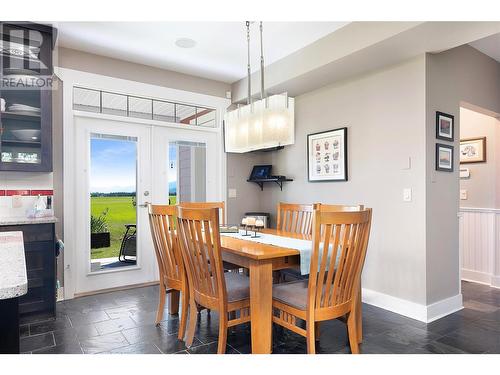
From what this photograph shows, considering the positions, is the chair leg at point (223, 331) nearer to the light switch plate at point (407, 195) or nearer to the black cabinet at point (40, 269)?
the black cabinet at point (40, 269)

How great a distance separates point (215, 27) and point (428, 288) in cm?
300

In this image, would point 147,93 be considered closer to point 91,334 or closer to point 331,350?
point 91,334

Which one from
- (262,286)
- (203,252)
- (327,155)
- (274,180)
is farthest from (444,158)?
(203,252)

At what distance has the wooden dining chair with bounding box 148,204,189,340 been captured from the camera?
2543mm

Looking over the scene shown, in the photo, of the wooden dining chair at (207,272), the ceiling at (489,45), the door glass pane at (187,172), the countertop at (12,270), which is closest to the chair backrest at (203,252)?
the wooden dining chair at (207,272)

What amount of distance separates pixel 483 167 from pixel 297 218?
257 centimetres

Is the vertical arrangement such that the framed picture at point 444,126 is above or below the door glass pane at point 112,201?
above

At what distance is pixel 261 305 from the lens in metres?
2.05

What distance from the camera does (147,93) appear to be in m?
3.98

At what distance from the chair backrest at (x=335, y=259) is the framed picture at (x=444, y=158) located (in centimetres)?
149

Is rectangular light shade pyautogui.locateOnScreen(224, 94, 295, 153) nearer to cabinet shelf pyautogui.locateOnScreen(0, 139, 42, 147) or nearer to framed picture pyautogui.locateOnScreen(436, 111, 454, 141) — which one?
framed picture pyautogui.locateOnScreen(436, 111, 454, 141)

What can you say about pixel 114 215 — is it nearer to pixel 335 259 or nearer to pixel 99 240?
pixel 99 240

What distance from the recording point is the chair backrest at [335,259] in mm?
1864

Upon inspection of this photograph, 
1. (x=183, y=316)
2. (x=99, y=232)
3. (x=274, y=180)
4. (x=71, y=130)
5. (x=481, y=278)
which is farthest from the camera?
(x=274, y=180)
